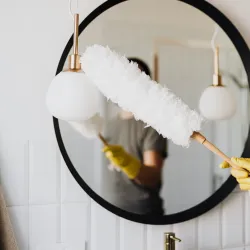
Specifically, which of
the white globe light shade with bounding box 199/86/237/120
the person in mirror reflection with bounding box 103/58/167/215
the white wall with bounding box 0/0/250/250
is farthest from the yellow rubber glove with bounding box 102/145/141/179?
the white globe light shade with bounding box 199/86/237/120

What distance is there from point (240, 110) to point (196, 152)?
0.17 metres

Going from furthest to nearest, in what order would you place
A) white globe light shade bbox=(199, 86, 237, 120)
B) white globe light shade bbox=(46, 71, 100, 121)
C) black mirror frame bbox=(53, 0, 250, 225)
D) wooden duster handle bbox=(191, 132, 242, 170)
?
white globe light shade bbox=(199, 86, 237, 120) < black mirror frame bbox=(53, 0, 250, 225) < white globe light shade bbox=(46, 71, 100, 121) < wooden duster handle bbox=(191, 132, 242, 170)

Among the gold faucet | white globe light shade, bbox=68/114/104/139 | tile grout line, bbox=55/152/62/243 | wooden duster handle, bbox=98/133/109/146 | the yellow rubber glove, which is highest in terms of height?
white globe light shade, bbox=68/114/104/139

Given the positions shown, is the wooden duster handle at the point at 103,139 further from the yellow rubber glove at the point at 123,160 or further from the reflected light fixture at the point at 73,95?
the reflected light fixture at the point at 73,95

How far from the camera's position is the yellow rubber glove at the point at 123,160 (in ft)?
3.62

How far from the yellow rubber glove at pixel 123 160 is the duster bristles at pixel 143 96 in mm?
230

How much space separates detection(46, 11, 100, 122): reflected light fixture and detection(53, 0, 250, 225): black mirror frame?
99mm

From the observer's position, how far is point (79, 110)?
965mm

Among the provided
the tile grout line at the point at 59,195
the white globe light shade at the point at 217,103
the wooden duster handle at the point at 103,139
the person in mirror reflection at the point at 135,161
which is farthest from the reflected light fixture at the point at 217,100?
the tile grout line at the point at 59,195

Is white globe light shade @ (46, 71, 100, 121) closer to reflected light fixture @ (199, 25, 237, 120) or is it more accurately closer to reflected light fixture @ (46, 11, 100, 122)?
reflected light fixture @ (46, 11, 100, 122)

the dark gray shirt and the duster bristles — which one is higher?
the duster bristles

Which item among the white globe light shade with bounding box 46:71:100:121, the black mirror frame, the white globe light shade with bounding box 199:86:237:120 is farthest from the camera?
the white globe light shade with bounding box 199:86:237:120

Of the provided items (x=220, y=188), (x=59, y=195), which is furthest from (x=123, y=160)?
(x=220, y=188)

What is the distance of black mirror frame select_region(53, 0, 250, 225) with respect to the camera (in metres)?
1.07
